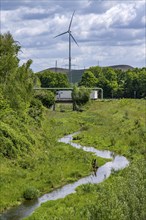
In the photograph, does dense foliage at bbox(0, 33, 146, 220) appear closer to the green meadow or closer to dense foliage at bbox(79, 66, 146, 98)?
the green meadow

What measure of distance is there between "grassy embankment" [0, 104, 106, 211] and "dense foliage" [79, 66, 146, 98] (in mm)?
96598

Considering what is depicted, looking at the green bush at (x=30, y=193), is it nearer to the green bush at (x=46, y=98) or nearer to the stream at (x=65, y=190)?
the stream at (x=65, y=190)

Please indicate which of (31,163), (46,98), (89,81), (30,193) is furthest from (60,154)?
(89,81)

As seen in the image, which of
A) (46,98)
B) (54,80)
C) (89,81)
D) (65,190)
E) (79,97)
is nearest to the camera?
(65,190)

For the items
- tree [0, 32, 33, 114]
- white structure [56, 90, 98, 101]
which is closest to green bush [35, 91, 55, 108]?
white structure [56, 90, 98, 101]

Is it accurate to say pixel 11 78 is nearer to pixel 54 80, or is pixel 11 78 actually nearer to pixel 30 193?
pixel 30 193

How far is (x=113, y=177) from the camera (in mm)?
40438

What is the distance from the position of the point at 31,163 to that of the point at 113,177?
9071mm

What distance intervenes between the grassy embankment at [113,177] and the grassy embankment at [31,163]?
3605 mm

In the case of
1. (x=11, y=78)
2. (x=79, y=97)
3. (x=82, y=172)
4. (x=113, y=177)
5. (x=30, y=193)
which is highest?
(x=11, y=78)

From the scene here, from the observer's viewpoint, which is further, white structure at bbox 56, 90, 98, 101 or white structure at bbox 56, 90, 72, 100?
white structure at bbox 56, 90, 98, 101

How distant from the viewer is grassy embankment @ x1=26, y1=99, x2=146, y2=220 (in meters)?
23.4

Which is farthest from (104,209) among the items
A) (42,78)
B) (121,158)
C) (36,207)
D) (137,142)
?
(42,78)

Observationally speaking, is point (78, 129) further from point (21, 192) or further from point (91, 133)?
point (21, 192)
